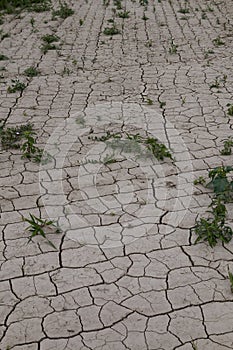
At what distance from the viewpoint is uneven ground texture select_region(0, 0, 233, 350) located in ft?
9.24

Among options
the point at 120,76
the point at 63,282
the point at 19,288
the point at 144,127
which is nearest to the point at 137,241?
the point at 63,282

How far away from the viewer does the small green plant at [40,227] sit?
11.6 ft

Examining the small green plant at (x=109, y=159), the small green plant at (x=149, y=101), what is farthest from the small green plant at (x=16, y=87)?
the small green plant at (x=109, y=159)

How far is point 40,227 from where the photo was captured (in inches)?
142

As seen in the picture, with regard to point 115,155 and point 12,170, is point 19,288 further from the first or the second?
point 115,155

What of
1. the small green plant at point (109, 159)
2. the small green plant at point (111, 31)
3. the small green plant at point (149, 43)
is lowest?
the small green plant at point (109, 159)

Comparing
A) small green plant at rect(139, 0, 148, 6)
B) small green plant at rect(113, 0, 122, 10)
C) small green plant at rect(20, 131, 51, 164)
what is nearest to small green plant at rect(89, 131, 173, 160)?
small green plant at rect(20, 131, 51, 164)

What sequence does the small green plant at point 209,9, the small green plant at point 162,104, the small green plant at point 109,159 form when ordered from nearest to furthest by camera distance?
the small green plant at point 109,159 → the small green plant at point 162,104 → the small green plant at point 209,9

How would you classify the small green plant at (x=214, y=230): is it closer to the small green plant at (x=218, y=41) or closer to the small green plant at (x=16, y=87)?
the small green plant at (x=16, y=87)

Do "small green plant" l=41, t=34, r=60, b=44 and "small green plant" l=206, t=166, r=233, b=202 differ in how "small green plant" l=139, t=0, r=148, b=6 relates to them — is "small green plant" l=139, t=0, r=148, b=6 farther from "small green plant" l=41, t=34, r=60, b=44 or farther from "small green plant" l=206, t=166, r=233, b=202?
"small green plant" l=206, t=166, r=233, b=202

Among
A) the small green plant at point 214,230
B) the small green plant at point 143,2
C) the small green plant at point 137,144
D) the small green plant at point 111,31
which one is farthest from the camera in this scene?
the small green plant at point 143,2

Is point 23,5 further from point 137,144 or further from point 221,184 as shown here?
point 221,184

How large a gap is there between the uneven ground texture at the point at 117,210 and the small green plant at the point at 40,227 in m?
0.06

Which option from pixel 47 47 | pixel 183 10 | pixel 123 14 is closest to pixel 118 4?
pixel 123 14
